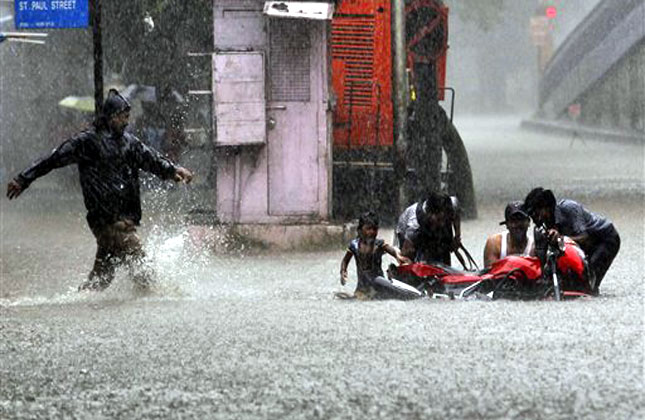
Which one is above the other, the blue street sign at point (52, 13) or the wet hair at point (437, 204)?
the blue street sign at point (52, 13)

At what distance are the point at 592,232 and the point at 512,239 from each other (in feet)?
2.37

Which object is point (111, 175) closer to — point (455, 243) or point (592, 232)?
point (455, 243)

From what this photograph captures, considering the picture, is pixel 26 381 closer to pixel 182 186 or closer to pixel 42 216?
pixel 42 216

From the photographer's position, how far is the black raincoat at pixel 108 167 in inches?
433

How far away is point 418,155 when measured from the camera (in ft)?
60.6

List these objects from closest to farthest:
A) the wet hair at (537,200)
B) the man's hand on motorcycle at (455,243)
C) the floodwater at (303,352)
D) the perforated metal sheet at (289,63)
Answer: the floodwater at (303,352)
the wet hair at (537,200)
the man's hand on motorcycle at (455,243)
the perforated metal sheet at (289,63)

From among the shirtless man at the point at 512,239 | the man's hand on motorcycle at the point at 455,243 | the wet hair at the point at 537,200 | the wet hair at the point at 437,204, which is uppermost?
the wet hair at the point at 537,200

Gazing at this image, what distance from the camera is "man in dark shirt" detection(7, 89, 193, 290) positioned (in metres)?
11.0

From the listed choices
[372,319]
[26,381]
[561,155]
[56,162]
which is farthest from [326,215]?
[561,155]

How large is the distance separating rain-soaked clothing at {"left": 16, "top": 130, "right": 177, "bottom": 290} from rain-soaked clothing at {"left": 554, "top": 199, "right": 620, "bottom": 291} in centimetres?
297

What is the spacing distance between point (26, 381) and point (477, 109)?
70366mm

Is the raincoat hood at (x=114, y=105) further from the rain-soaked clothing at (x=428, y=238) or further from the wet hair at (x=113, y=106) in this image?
the rain-soaked clothing at (x=428, y=238)

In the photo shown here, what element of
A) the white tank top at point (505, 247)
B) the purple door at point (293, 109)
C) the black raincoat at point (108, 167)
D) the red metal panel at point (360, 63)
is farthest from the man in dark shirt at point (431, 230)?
the red metal panel at point (360, 63)

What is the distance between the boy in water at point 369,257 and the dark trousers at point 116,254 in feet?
5.26
